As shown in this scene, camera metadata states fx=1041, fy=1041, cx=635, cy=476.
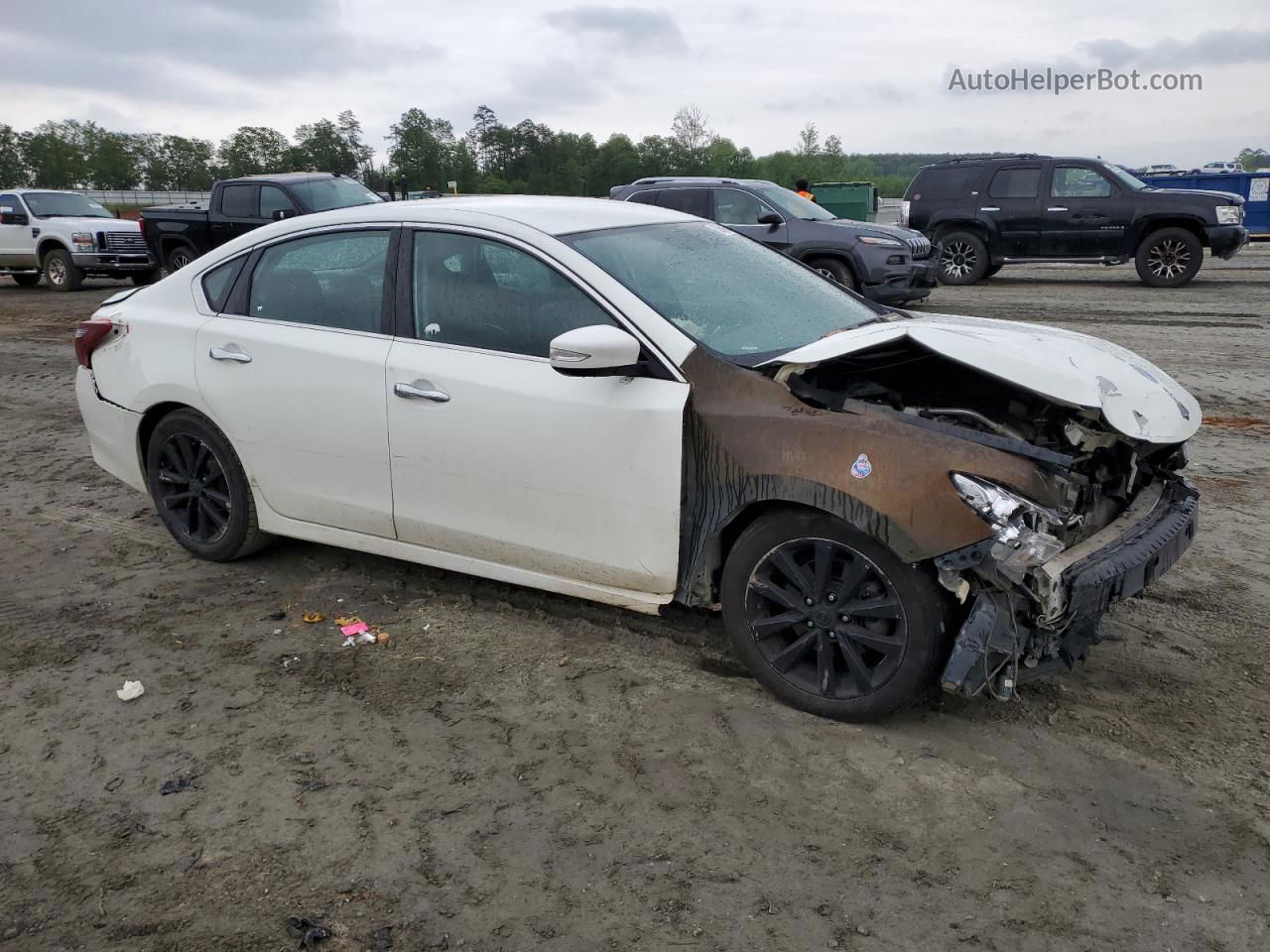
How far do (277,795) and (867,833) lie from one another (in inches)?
69.5

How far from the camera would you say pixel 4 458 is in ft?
24.0

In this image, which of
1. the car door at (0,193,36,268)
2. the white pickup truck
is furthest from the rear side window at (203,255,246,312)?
the car door at (0,193,36,268)

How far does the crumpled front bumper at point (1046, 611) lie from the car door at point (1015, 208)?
1453 cm

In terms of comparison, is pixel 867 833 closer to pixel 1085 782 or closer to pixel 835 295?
pixel 1085 782

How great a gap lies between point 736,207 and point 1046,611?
11.9m

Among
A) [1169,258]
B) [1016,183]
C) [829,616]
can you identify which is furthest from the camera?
[1016,183]

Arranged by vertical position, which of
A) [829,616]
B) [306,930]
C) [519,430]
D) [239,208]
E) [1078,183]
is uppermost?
[1078,183]

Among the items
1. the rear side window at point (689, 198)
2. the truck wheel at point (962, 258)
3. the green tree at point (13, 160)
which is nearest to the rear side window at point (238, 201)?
the rear side window at point (689, 198)

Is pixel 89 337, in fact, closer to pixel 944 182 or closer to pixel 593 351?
pixel 593 351

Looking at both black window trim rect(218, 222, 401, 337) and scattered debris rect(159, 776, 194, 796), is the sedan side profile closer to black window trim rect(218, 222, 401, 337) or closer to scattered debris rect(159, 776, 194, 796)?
black window trim rect(218, 222, 401, 337)

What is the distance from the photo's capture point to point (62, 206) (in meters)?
19.8

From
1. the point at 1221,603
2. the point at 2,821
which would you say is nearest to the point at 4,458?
the point at 2,821

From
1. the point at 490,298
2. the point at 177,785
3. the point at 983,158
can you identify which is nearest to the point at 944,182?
the point at 983,158

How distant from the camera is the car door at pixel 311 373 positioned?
4.26 metres
